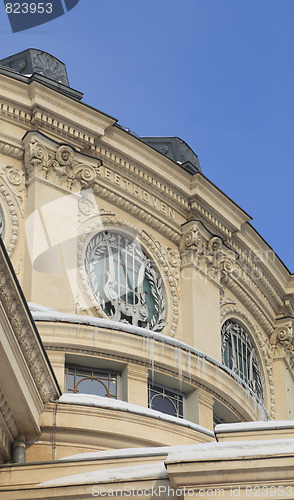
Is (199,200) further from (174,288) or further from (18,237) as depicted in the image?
(18,237)

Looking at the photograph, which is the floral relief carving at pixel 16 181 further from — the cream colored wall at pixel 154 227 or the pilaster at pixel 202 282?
the pilaster at pixel 202 282

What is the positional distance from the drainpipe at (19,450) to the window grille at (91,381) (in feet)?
16.9

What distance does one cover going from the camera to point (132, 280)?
104ft

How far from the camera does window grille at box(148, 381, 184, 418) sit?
93.5ft

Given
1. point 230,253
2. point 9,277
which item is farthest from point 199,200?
point 9,277

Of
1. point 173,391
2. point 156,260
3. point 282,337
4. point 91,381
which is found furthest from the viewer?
point 282,337

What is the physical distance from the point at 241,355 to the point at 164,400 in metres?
6.53

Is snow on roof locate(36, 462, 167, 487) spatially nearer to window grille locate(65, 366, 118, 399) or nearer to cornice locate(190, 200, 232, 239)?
window grille locate(65, 366, 118, 399)

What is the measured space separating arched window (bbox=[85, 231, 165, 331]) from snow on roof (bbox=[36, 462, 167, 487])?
1147 centimetres

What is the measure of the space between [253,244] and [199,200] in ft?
8.87

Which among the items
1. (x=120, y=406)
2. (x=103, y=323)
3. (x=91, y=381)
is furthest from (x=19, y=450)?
(x=103, y=323)

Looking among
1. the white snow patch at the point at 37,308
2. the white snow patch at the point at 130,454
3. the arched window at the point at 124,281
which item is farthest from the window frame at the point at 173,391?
the white snow patch at the point at 130,454

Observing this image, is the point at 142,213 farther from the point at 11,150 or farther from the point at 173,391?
the point at 173,391

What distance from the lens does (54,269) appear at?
29.7m
